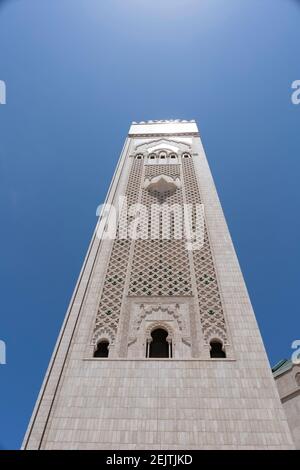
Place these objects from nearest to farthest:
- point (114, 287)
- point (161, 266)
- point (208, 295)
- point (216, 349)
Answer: point (216, 349), point (208, 295), point (114, 287), point (161, 266)

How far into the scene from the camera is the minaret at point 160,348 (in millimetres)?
2973

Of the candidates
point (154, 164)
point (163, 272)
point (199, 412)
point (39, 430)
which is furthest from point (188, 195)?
→ point (39, 430)

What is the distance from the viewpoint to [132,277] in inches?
187

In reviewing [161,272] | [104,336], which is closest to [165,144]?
[161,272]

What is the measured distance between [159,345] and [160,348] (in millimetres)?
42

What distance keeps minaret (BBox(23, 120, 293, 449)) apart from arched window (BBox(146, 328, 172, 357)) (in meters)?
0.01

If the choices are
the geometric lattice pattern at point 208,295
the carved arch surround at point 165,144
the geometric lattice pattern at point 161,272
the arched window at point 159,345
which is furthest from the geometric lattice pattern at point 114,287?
the carved arch surround at point 165,144

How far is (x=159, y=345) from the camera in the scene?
3922 mm

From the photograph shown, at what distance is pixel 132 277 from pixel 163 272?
1.42 ft

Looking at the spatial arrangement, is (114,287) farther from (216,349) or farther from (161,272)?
(216,349)

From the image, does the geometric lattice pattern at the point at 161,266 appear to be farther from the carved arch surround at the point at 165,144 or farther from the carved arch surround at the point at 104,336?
the carved arch surround at the point at 165,144

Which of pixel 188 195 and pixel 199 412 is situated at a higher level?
pixel 188 195

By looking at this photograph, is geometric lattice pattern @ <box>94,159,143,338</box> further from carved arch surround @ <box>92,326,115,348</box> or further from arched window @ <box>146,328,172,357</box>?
arched window @ <box>146,328,172,357</box>
